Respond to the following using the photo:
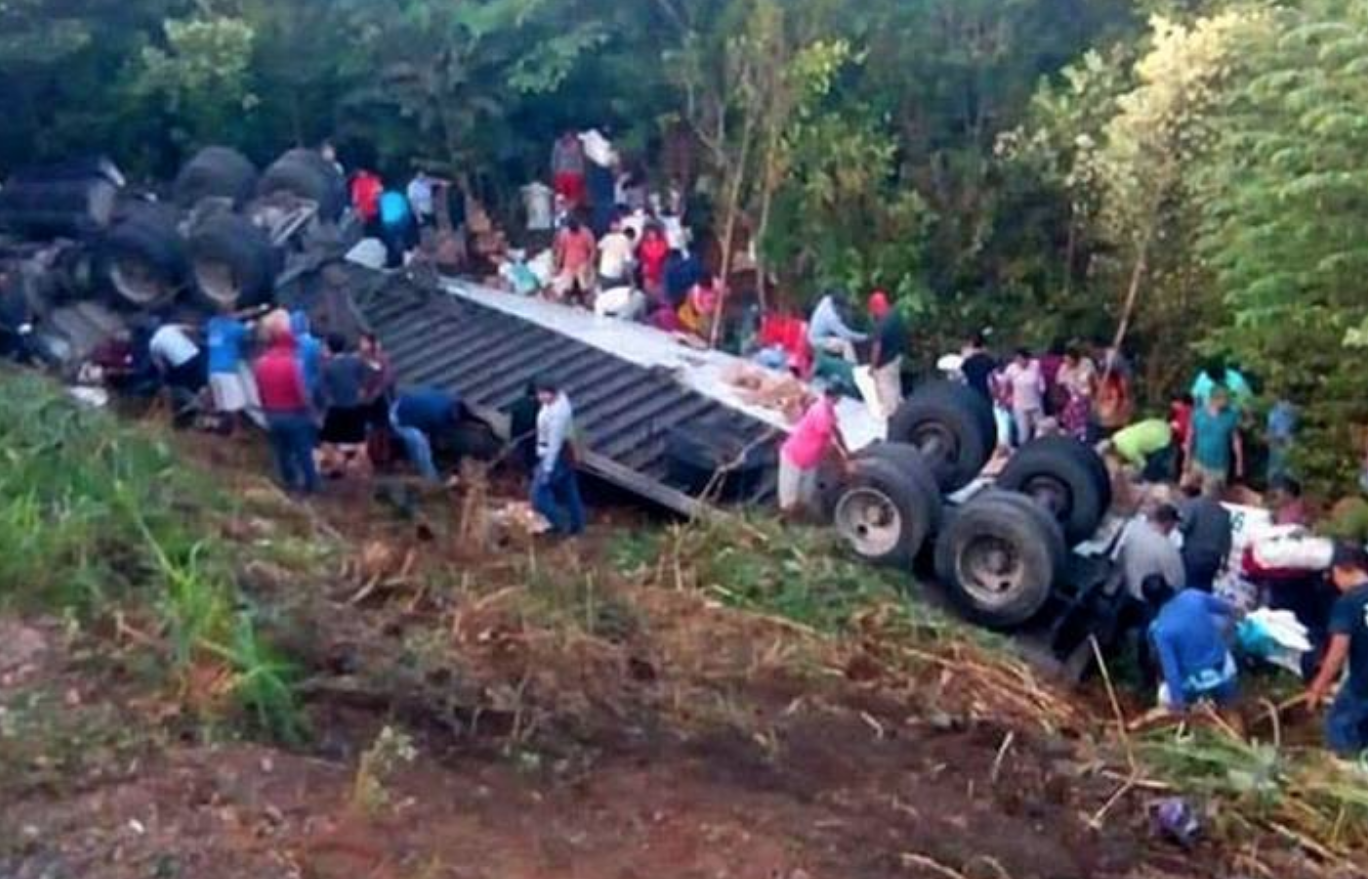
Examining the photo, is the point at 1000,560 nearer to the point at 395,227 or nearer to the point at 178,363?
the point at 178,363

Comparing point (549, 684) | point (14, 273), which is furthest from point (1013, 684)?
point (14, 273)

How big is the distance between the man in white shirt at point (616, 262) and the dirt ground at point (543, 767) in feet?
31.8

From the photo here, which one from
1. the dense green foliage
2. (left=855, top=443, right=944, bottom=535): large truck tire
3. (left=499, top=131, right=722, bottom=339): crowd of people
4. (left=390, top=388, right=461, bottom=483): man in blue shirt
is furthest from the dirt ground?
(left=499, top=131, right=722, bottom=339): crowd of people

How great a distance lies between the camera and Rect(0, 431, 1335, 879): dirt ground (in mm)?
7566

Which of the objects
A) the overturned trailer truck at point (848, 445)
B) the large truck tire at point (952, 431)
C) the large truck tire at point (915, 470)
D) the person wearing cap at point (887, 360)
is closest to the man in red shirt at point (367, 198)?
the overturned trailer truck at point (848, 445)

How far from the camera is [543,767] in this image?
28.1 ft

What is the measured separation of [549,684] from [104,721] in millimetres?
1887

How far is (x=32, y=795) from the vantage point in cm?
770

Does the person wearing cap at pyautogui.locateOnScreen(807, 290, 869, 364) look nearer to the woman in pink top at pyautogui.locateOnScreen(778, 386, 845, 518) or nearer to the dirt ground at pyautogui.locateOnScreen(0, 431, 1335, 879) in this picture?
the woman in pink top at pyautogui.locateOnScreen(778, 386, 845, 518)

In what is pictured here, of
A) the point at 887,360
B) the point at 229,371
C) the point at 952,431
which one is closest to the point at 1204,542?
the point at 952,431

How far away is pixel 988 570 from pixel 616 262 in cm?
728

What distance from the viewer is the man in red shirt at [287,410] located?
14844 millimetres

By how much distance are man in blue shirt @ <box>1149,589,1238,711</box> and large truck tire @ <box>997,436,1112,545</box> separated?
3.32 m

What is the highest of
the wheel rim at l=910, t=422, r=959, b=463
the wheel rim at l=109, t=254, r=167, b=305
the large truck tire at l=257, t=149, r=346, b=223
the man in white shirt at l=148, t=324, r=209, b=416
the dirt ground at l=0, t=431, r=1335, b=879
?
the dirt ground at l=0, t=431, r=1335, b=879
